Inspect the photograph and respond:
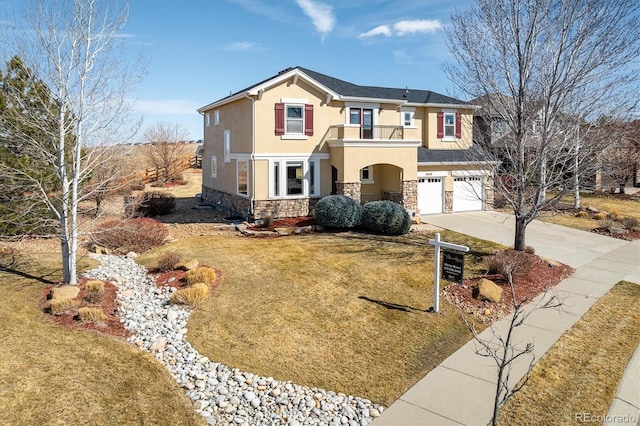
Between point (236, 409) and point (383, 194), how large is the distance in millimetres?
18608

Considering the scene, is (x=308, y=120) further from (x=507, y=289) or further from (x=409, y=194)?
(x=507, y=289)

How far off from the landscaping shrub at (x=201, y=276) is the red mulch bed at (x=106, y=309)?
168 millimetres

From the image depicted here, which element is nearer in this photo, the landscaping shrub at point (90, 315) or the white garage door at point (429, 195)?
the landscaping shrub at point (90, 315)

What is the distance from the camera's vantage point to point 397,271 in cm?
1317

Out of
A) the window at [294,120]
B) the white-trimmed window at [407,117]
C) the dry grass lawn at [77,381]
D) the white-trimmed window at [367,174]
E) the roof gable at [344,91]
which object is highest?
Answer: the roof gable at [344,91]

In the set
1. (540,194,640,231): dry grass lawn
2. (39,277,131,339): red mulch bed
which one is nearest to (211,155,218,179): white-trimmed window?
(39,277,131,339): red mulch bed

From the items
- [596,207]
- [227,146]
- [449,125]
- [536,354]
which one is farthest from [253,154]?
[596,207]

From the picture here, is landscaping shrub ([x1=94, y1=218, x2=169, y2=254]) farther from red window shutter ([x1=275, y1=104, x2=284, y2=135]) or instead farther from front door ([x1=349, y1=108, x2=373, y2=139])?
front door ([x1=349, y1=108, x2=373, y2=139])

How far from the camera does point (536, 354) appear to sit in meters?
8.25

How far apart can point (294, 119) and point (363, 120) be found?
165 inches

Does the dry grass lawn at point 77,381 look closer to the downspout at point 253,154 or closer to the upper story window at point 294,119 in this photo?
the downspout at point 253,154

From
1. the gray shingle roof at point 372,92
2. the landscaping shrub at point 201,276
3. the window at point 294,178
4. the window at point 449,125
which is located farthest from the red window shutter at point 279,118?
the window at point 449,125

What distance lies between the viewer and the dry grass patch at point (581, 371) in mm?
6484

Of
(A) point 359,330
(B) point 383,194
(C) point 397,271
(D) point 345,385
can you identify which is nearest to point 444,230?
(B) point 383,194
